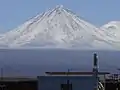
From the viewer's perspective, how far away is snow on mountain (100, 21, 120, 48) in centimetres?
15775

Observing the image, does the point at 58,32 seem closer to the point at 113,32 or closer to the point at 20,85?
the point at 113,32

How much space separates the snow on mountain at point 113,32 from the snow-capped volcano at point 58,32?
1.63 metres

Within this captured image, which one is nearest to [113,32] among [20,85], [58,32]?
[58,32]

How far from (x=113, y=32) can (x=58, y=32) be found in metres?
20.2

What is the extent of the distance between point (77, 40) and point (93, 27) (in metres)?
7.15

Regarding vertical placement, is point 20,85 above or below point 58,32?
below

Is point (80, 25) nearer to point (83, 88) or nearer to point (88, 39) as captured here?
→ point (88, 39)

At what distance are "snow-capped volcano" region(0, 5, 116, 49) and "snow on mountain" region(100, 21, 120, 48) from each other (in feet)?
5.36

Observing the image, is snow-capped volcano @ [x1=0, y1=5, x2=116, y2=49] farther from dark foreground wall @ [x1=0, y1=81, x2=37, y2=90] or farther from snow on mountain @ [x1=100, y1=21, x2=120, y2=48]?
dark foreground wall @ [x1=0, y1=81, x2=37, y2=90]

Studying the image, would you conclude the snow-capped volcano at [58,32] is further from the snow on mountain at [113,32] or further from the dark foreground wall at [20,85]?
the dark foreground wall at [20,85]

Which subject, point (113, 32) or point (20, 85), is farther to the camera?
point (113, 32)

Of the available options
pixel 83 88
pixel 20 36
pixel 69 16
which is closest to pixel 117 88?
pixel 83 88

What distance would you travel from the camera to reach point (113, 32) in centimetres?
17512

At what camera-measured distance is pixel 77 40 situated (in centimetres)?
17025
